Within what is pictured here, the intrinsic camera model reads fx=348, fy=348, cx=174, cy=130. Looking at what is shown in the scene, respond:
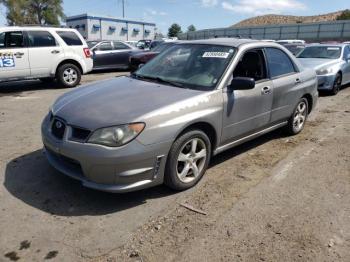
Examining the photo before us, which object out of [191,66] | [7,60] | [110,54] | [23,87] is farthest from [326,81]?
[110,54]

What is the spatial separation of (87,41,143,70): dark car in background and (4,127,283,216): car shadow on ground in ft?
37.8

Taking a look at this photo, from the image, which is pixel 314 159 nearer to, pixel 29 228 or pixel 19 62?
pixel 29 228

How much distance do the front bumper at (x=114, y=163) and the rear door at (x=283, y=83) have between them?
2346 mm

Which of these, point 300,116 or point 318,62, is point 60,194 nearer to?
point 300,116

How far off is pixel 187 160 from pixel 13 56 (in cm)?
768

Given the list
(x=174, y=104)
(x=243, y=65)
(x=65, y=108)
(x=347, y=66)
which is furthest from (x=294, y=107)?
(x=347, y=66)

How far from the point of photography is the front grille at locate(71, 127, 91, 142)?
3426mm

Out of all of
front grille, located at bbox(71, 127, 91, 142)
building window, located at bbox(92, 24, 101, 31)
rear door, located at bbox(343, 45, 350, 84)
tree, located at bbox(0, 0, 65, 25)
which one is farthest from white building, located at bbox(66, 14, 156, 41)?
front grille, located at bbox(71, 127, 91, 142)

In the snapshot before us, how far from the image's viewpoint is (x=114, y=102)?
3.79 metres

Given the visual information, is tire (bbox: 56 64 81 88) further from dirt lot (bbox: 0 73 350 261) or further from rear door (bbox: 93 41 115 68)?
dirt lot (bbox: 0 73 350 261)

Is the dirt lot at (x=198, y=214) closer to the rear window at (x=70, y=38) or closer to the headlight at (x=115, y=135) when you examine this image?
the headlight at (x=115, y=135)

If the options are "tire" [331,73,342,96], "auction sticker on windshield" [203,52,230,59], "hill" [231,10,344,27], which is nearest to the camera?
"auction sticker on windshield" [203,52,230,59]

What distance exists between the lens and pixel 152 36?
70312mm

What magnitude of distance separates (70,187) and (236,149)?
2585 millimetres
